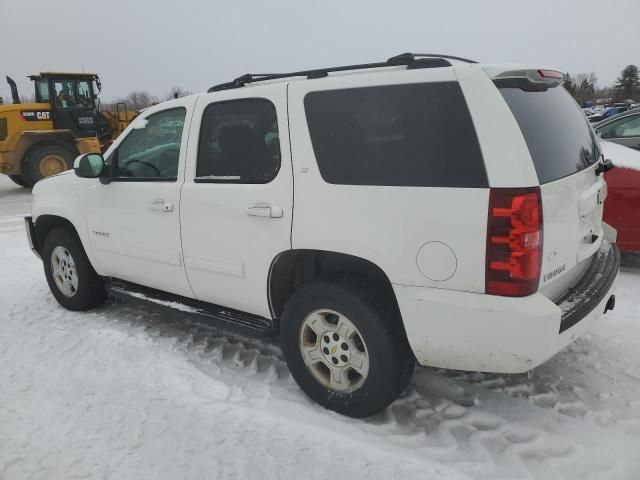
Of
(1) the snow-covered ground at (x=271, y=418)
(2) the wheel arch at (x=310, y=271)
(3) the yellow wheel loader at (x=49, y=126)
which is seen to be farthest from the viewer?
(3) the yellow wheel loader at (x=49, y=126)

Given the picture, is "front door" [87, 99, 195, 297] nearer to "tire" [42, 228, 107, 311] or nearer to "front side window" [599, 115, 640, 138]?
"tire" [42, 228, 107, 311]

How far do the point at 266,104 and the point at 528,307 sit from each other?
1.85 metres

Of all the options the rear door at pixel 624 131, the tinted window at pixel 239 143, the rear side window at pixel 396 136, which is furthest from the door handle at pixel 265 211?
the rear door at pixel 624 131

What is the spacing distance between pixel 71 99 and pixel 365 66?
43.4 feet

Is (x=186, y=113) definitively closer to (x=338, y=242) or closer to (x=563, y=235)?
(x=338, y=242)

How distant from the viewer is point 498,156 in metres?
2.25

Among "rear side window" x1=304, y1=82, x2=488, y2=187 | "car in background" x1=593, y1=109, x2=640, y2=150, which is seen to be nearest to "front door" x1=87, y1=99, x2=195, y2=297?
"rear side window" x1=304, y1=82, x2=488, y2=187

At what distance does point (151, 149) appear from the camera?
3914 mm

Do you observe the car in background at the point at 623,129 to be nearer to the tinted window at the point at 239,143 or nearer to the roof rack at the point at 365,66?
the roof rack at the point at 365,66

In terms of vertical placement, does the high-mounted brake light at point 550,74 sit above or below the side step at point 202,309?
above

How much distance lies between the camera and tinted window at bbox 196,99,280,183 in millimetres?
3004

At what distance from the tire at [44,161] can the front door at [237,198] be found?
459 inches

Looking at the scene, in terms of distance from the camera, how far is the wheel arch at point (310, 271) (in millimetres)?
2758

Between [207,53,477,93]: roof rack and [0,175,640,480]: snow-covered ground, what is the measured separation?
5.66ft
